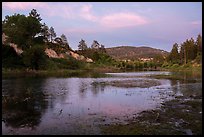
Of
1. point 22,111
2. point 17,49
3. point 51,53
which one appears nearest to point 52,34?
point 51,53

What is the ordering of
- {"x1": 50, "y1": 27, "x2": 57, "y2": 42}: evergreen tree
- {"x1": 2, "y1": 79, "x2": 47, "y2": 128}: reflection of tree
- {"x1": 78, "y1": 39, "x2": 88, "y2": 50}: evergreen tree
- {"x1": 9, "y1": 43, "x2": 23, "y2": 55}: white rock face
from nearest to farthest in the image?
{"x1": 2, "y1": 79, "x2": 47, "y2": 128}: reflection of tree, {"x1": 9, "y1": 43, "x2": 23, "y2": 55}: white rock face, {"x1": 50, "y1": 27, "x2": 57, "y2": 42}: evergreen tree, {"x1": 78, "y1": 39, "x2": 88, "y2": 50}: evergreen tree

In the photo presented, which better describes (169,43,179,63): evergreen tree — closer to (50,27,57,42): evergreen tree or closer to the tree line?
Result: the tree line

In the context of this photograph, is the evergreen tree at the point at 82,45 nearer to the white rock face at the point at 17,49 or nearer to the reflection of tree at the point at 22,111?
the white rock face at the point at 17,49

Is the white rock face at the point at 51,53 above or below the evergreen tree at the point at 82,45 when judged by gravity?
below

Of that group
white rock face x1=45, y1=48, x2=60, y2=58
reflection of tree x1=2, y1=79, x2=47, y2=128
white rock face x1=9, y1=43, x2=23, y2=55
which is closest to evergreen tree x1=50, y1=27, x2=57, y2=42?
white rock face x1=45, y1=48, x2=60, y2=58

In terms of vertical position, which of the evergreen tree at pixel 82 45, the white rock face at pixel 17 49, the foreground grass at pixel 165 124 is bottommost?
the foreground grass at pixel 165 124

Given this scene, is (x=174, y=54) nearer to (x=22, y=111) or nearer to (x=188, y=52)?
(x=188, y=52)

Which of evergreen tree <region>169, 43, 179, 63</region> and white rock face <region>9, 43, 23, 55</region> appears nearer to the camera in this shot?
white rock face <region>9, 43, 23, 55</region>

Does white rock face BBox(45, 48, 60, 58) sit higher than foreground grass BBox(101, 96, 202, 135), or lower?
higher

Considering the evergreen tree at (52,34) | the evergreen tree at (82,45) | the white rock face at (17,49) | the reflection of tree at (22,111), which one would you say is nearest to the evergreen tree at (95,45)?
the evergreen tree at (82,45)

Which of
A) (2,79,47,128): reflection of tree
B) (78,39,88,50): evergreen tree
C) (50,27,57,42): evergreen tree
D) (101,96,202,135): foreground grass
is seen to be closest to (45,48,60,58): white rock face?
(50,27,57,42): evergreen tree

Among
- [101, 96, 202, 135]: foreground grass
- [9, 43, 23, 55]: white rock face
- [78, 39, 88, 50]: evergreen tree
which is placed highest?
[78, 39, 88, 50]: evergreen tree

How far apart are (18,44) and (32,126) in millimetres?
77685

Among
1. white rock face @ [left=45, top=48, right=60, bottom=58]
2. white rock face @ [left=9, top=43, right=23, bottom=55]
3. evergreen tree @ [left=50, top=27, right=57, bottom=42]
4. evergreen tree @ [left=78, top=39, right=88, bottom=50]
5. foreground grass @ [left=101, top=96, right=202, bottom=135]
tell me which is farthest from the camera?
evergreen tree @ [left=78, top=39, right=88, bottom=50]
